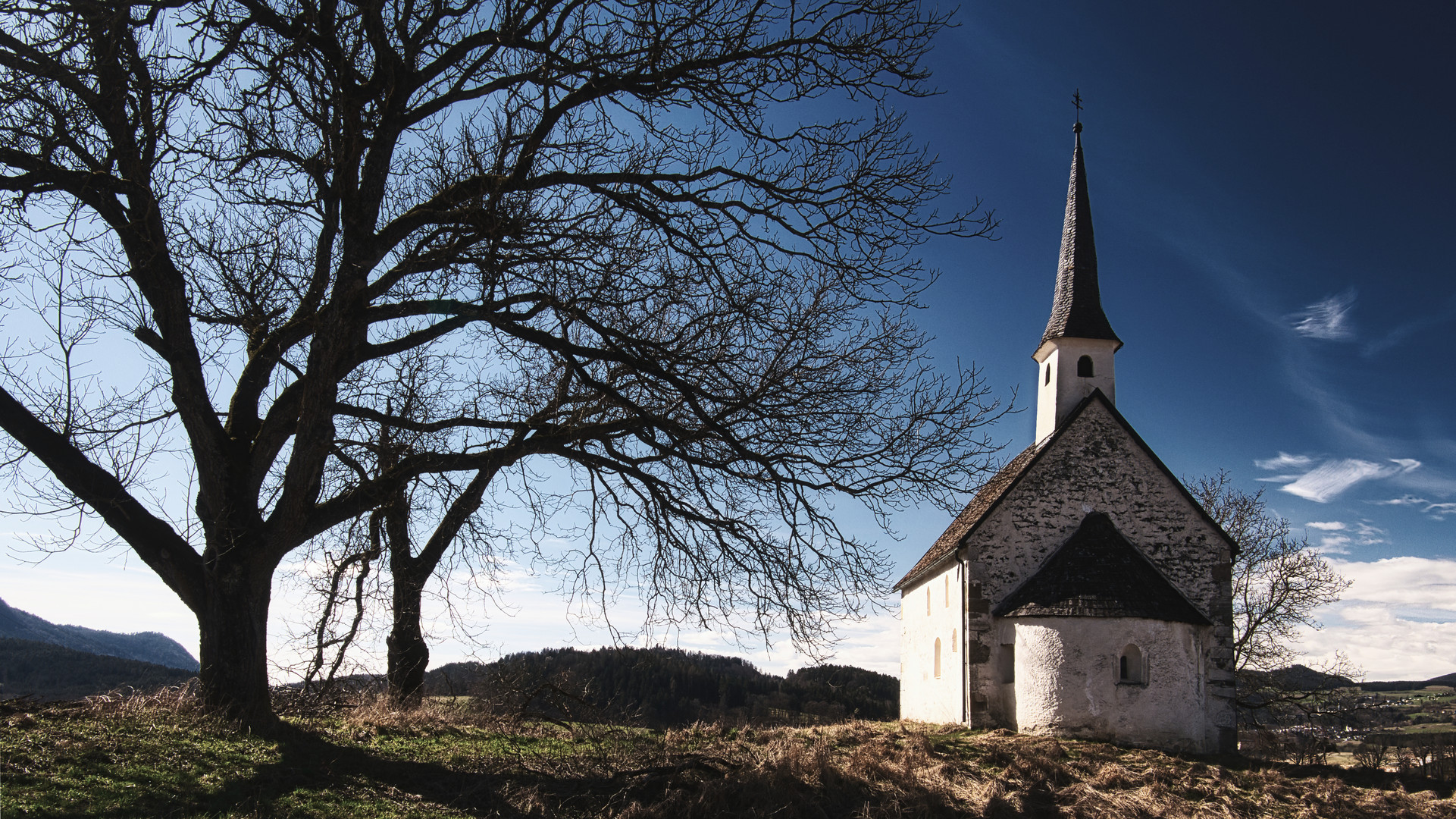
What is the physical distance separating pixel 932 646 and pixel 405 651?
14.3 meters

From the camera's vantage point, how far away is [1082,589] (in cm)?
1662

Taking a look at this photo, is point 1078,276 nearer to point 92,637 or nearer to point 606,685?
point 606,685

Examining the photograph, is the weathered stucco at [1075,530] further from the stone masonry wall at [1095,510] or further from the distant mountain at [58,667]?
the distant mountain at [58,667]

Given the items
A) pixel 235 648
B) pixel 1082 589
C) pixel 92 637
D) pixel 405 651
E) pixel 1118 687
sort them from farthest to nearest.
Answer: pixel 92 637 → pixel 1082 589 → pixel 1118 687 → pixel 405 651 → pixel 235 648

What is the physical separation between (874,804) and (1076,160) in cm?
2120

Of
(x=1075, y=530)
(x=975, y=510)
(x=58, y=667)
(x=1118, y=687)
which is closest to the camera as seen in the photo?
(x=1118, y=687)

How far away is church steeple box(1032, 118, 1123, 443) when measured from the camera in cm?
2119

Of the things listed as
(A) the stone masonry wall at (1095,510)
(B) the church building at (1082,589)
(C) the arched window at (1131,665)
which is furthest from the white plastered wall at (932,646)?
(C) the arched window at (1131,665)

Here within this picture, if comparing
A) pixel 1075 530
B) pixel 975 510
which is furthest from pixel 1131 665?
pixel 975 510

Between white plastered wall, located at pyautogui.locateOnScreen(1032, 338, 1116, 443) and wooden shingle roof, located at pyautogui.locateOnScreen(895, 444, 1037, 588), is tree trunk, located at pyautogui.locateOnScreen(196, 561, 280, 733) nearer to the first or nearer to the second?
wooden shingle roof, located at pyautogui.locateOnScreen(895, 444, 1037, 588)

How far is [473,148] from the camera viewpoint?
8344 millimetres

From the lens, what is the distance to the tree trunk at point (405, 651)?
10305 millimetres

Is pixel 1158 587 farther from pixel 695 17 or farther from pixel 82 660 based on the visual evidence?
pixel 82 660

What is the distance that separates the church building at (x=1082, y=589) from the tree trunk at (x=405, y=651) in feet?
31.8
